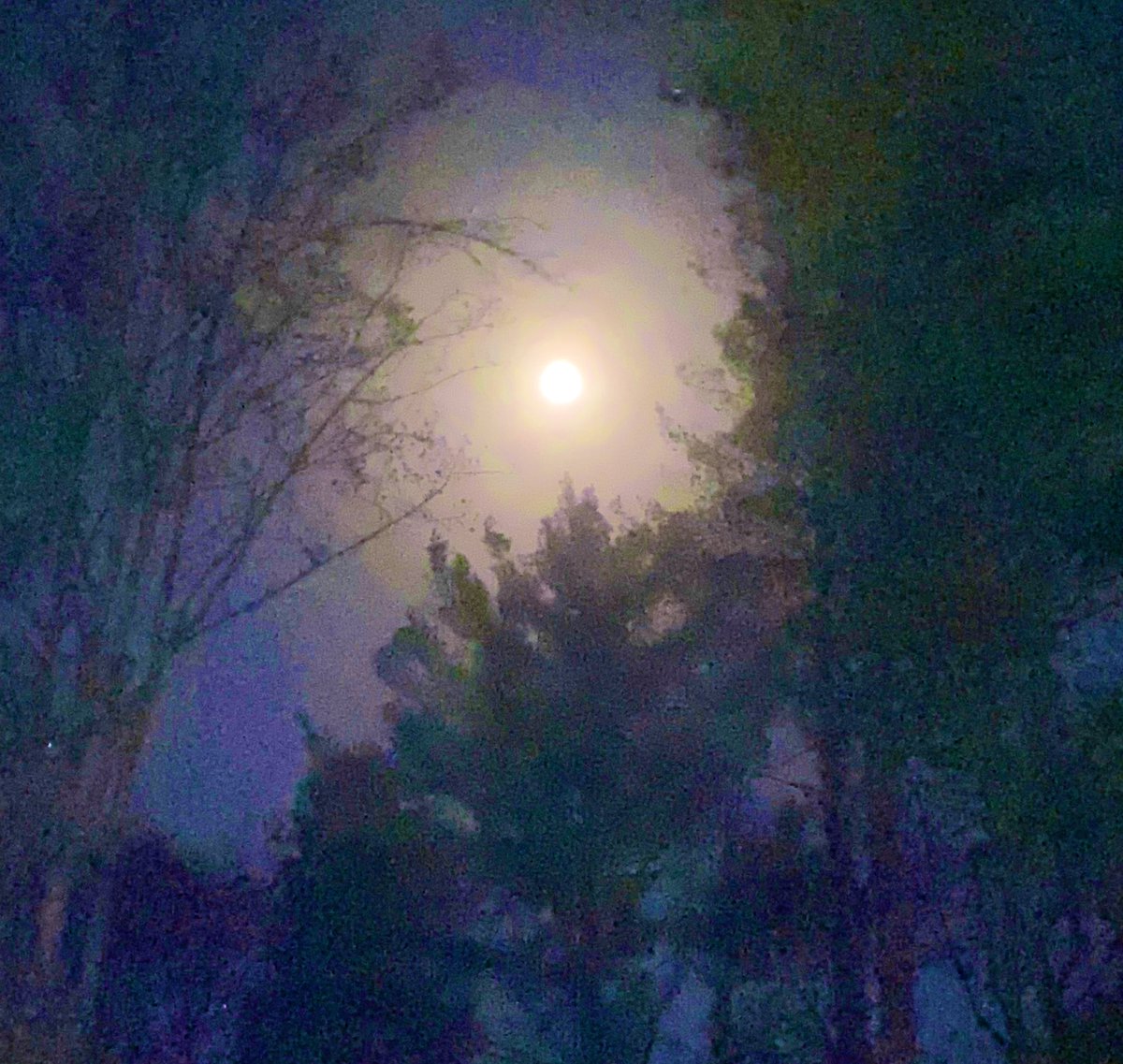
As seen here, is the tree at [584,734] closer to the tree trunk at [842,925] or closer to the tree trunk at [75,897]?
the tree trunk at [842,925]

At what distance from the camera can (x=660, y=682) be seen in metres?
3.91

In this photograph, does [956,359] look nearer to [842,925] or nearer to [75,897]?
[842,925]

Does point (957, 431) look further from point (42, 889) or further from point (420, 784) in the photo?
point (42, 889)

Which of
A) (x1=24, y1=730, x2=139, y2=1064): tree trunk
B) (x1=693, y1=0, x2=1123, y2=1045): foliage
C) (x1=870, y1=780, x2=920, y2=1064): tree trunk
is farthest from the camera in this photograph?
(x1=870, y1=780, x2=920, y2=1064): tree trunk

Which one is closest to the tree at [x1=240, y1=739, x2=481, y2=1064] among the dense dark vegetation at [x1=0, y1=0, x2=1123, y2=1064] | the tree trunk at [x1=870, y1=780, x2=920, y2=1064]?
the dense dark vegetation at [x1=0, y1=0, x2=1123, y2=1064]

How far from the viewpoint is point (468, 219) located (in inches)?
170

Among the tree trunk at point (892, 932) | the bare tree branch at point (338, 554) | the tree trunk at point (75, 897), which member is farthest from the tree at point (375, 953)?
the tree trunk at point (892, 932)

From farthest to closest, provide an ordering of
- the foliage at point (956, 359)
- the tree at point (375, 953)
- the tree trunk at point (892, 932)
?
the tree at point (375, 953) < the tree trunk at point (892, 932) < the foliage at point (956, 359)

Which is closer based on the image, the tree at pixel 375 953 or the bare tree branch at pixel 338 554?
the tree at pixel 375 953

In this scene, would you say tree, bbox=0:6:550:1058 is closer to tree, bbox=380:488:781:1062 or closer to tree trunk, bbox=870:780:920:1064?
tree, bbox=380:488:781:1062

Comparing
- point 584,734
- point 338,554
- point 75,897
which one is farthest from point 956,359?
point 75,897

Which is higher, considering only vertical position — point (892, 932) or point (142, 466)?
point (142, 466)

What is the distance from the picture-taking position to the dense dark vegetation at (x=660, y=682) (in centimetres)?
337

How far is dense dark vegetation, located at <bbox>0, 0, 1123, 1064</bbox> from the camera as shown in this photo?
3369mm
